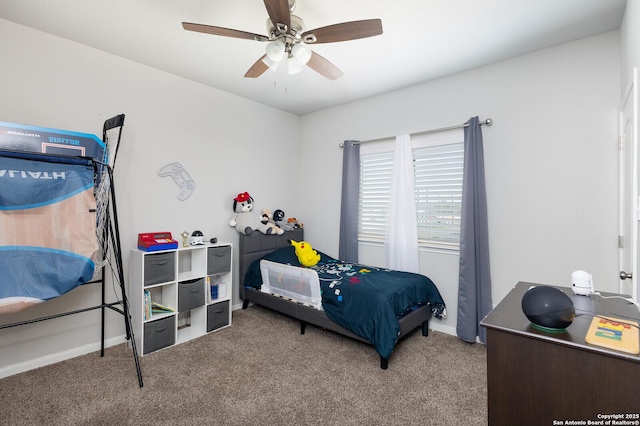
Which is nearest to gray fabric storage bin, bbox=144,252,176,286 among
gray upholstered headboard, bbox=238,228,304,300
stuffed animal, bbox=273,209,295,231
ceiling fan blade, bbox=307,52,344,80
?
gray upholstered headboard, bbox=238,228,304,300

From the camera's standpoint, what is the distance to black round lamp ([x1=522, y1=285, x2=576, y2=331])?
103cm

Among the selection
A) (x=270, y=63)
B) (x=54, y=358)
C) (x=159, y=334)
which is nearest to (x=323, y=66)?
(x=270, y=63)

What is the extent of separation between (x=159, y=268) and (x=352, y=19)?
262 centimetres

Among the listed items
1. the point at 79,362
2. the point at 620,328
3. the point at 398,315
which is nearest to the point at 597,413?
the point at 620,328

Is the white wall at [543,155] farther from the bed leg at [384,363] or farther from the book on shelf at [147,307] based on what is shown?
the book on shelf at [147,307]

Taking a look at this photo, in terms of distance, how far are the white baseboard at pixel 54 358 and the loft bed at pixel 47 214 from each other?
0.66m

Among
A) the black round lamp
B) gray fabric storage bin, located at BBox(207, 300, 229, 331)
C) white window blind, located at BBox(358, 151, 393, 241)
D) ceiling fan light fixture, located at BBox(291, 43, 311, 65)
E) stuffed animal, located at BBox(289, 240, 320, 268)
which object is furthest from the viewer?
white window blind, located at BBox(358, 151, 393, 241)


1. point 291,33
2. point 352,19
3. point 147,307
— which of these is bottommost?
point 147,307

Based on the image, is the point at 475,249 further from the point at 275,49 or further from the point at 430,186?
the point at 275,49

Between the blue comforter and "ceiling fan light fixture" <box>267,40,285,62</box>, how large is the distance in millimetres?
1932

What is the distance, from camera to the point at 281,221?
416 centimetres

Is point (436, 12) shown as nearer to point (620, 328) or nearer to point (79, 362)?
point (620, 328)

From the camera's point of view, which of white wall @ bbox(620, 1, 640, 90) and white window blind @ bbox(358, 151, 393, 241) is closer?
white wall @ bbox(620, 1, 640, 90)

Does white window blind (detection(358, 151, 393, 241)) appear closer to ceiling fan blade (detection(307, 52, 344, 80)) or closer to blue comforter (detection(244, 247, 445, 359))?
blue comforter (detection(244, 247, 445, 359))
